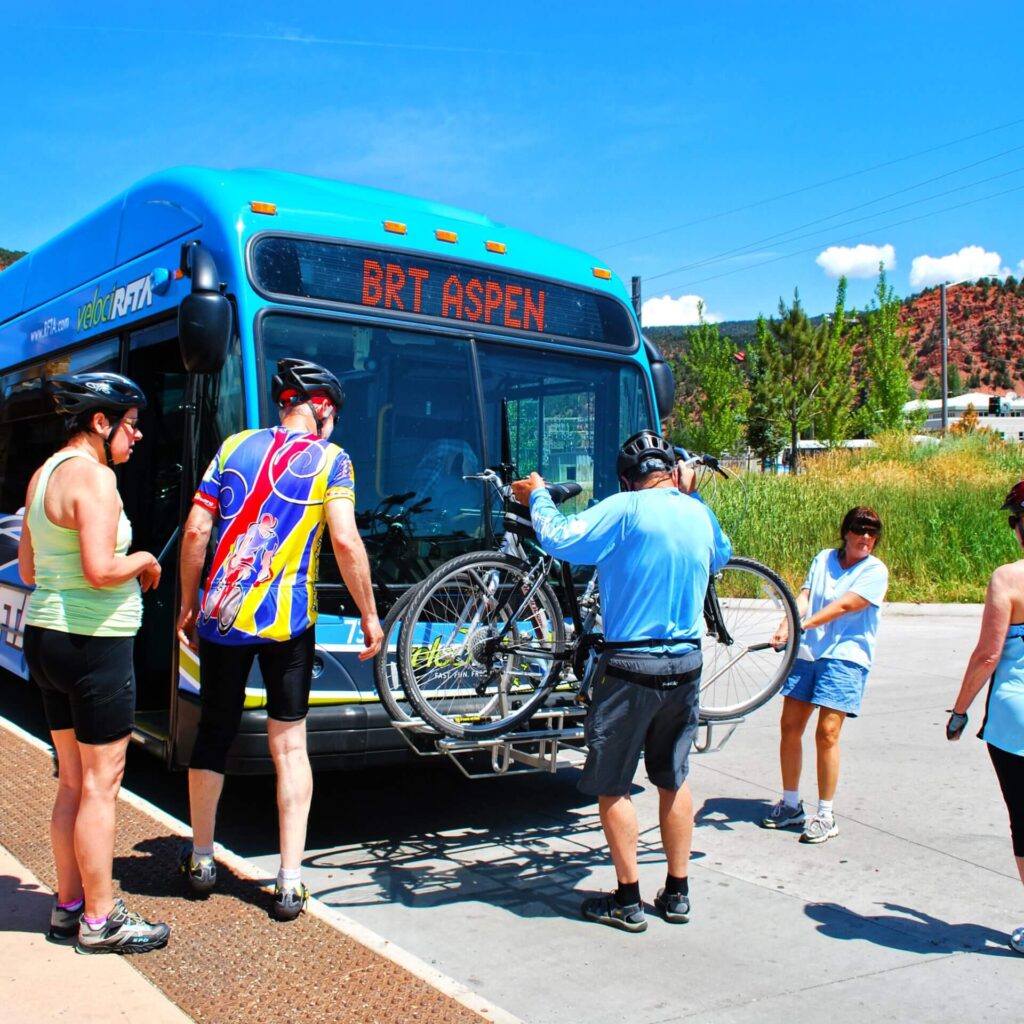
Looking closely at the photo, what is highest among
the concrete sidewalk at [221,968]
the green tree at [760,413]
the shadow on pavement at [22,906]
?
the green tree at [760,413]

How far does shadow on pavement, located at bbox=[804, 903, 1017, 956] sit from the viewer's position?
4.35 m

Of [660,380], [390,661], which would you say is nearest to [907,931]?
[390,661]

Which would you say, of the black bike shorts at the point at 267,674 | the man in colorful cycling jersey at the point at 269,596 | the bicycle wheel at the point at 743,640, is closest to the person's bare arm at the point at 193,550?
the man in colorful cycling jersey at the point at 269,596

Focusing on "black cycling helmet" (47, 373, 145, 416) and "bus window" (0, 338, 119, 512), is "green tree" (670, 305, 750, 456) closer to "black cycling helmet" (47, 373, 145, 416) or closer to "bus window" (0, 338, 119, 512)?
"bus window" (0, 338, 119, 512)

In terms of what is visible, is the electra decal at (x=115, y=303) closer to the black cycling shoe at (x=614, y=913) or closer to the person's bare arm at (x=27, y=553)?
the person's bare arm at (x=27, y=553)

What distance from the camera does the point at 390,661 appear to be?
472 centimetres

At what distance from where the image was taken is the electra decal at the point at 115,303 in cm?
589

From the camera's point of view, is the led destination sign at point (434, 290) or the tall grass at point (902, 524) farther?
the tall grass at point (902, 524)

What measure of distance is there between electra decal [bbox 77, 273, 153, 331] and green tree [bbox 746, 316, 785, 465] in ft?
118

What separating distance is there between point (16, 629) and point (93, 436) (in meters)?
4.01

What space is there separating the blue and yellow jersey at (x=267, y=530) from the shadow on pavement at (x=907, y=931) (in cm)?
251

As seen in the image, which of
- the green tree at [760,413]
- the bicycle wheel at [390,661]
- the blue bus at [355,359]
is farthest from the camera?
the green tree at [760,413]

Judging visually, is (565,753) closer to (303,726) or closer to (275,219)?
(303,726)

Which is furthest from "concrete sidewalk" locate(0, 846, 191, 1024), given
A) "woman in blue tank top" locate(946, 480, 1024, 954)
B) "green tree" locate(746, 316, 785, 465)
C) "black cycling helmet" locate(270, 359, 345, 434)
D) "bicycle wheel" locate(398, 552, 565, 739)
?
"green tree" locate(746, 316, 785, 465)
